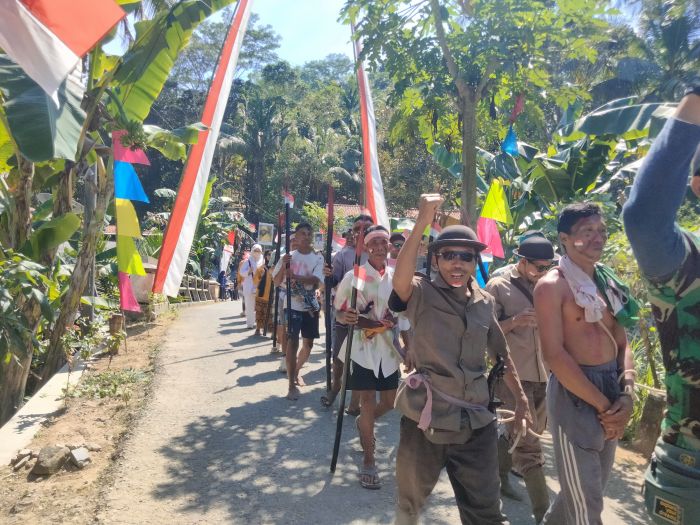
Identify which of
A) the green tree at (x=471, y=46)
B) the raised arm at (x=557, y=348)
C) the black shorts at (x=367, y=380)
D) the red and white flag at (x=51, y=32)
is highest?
the green tree at (x=471, y=46)

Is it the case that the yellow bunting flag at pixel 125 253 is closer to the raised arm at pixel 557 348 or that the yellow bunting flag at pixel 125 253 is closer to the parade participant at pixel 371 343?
the parade participant at pixel 371 343

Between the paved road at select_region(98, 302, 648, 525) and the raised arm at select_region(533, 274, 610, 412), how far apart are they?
5.41ft

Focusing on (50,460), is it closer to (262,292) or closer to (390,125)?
(390,125)

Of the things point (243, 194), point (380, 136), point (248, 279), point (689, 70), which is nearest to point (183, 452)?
point (248, 279)

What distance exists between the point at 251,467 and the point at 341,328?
179 cm

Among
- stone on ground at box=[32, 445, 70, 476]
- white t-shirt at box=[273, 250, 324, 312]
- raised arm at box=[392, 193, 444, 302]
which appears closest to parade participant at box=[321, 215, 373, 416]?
white t-shirt at box=[273, 250, 324, 312]

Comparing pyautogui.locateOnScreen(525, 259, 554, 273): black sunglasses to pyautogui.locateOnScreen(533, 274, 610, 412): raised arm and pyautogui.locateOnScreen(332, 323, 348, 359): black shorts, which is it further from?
pyautogui.locateOnScreen(332, 323, 348, 359): black shorts

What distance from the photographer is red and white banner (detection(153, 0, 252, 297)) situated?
5.33 m

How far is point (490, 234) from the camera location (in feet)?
25.4

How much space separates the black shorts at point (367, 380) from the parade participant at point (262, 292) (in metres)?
5.76

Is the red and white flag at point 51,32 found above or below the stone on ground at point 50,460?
above

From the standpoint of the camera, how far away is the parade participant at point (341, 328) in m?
6.04

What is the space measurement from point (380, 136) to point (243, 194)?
14.0 m

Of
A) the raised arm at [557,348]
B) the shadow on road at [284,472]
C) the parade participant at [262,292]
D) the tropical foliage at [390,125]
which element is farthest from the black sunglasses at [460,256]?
the parade participant at [262,292]
